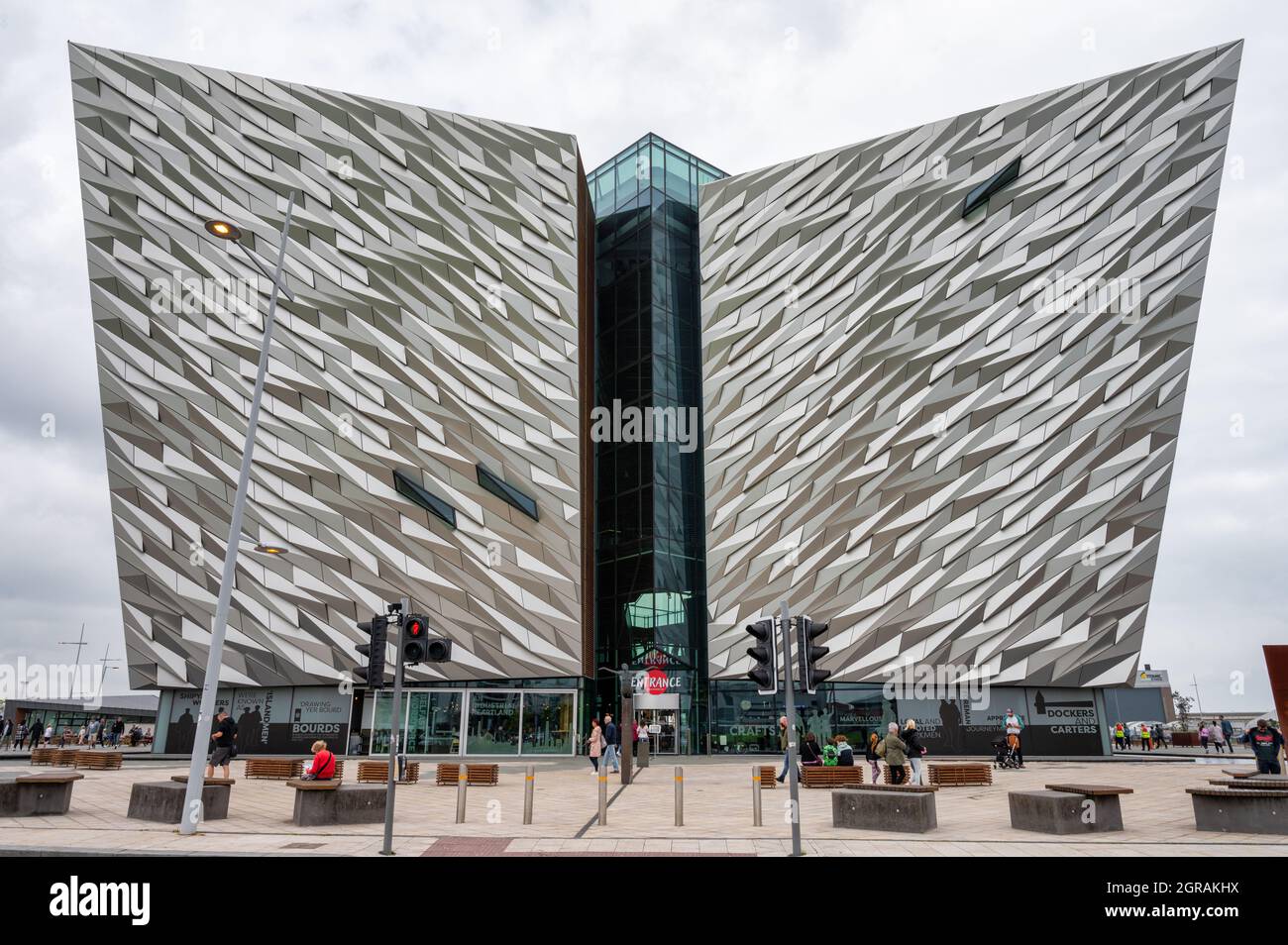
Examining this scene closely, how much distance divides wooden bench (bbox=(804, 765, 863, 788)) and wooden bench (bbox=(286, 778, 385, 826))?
1091cm

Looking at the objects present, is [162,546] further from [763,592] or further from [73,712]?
[73,712]

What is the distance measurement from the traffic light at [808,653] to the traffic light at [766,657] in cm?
36

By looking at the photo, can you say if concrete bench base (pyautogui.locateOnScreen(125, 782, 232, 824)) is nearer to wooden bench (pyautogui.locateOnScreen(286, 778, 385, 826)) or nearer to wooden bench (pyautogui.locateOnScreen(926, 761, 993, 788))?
wooden bench (pyautogui.locateOnScreen(286, 778, 385, 826))

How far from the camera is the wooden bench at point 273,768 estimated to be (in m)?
23.1

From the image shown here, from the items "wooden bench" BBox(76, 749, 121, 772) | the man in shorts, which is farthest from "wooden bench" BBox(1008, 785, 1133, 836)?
"wooden bench" BBox(76, 749, 121, 772)

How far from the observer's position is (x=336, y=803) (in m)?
13.8

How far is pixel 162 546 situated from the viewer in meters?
34.1

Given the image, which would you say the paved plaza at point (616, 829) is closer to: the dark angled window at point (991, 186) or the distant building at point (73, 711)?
the dark angled window at point (991, 186)

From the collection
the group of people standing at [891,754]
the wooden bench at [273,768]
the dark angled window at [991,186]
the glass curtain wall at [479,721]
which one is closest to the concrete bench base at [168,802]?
the wooden bench at [273,768]

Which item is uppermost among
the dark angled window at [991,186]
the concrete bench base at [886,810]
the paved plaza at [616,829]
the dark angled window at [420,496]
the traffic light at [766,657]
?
the dark angled window at [991,186]

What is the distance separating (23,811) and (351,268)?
27.2 meters

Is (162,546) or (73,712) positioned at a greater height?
(162,546)

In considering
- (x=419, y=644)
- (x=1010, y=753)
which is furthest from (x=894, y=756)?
(x=1010, y=753)
